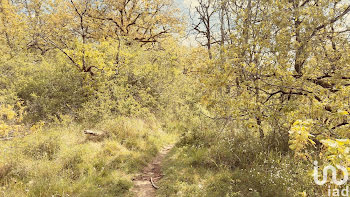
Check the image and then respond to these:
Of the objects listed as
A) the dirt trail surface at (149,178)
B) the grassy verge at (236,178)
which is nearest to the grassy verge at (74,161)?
the dirt trail surface at (149,178)

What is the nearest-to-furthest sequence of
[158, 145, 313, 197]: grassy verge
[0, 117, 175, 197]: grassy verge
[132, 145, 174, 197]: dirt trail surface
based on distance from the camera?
[158, 145, 313, 197]: grassy verge
[0, 117, 175, 197]: grassy verge
[132, 145, 174, 197]: dirt trail surface

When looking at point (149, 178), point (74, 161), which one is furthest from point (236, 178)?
point (74, 161)

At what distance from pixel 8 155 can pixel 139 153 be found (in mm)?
3674

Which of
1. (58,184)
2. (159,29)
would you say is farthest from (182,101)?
(159,29)

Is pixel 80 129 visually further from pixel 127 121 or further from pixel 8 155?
pixel 8 155

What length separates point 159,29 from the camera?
18.6 m

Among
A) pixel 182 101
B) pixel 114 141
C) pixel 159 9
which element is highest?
pixel 159 9

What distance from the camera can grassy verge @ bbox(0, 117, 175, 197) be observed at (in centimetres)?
460

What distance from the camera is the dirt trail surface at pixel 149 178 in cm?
509

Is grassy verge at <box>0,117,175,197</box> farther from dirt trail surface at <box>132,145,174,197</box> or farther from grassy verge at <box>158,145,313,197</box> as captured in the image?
grassy verge at <box>158,145,313,197</box>

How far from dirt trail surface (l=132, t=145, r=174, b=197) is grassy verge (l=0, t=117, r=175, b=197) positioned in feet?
0.71

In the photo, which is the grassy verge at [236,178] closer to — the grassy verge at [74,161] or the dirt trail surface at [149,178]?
the dirt trail surface at [149,178]

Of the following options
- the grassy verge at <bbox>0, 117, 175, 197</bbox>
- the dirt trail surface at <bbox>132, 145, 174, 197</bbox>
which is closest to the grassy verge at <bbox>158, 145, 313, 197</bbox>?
the dirt trail surface at <bbox>132, 145, 174, 197</bbox>

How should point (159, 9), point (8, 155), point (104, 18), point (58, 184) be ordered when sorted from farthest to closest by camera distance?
point (159, 9), point (104, 18), point (8, 155), point (58, 184)
